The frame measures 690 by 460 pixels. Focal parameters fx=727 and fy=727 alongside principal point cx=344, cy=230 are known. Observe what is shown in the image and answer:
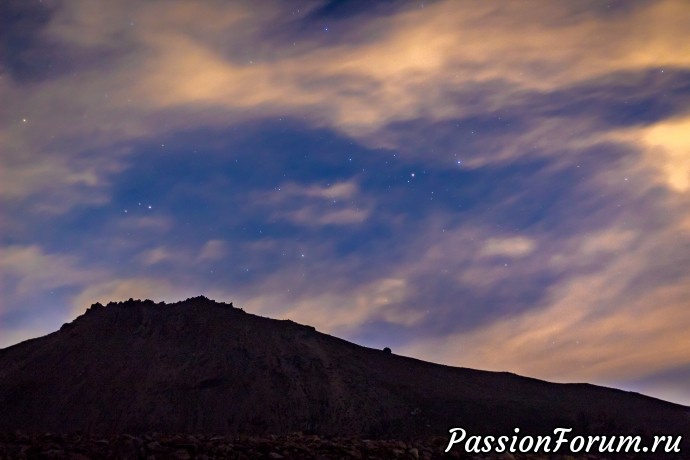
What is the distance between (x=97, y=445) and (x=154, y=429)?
24.1 m

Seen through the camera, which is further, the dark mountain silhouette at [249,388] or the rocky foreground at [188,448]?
the dark mountain silhouette at [249,388]

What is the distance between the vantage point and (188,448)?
19.6 metres

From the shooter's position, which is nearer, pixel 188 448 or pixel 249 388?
pixel 188 448

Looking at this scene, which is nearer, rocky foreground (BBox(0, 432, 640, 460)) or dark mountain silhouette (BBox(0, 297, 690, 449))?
rocky foreground (BBox(0, 432, 640, 460))

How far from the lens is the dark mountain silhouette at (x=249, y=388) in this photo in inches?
1706

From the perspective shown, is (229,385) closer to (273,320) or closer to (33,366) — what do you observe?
(273,320)

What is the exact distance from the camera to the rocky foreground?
1809 cm

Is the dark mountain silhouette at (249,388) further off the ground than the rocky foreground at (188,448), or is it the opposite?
the dark mountain silhouette at (249,388)

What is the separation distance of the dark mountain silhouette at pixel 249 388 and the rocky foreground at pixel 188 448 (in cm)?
2117

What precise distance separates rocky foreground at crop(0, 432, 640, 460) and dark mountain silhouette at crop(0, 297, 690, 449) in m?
21.2

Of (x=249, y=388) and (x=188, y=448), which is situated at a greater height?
(x=249, y=388)

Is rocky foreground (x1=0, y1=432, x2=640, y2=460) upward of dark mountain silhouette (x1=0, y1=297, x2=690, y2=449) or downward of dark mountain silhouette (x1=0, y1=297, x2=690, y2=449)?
downward

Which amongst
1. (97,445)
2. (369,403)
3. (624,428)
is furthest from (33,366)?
(624,428)

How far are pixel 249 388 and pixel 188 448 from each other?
2671 centimetres
